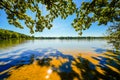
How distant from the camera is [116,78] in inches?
507

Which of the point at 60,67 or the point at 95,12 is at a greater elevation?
the point at 95,12

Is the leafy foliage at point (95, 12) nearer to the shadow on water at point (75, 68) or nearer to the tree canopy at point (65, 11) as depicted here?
the tree canopy at point (65, 11)

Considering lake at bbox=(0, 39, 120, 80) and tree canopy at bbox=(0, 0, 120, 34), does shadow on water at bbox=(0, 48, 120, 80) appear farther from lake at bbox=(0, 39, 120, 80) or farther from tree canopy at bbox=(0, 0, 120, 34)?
tree canopy at bbox=(0, 0, 120, 34)

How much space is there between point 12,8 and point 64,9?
7.35m

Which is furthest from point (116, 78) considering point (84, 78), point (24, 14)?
point (24, 14)

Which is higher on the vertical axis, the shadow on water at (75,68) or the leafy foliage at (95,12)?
the leafy foliage at (95,12)

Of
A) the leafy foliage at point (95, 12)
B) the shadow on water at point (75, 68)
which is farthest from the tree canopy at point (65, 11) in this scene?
the shadow on water at point (75, 68)

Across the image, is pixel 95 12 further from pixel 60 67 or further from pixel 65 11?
pixel 60 67

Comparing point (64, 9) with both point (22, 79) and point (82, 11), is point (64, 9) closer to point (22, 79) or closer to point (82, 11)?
point (82, 11)

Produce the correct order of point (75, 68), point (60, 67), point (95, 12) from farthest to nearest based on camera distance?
1. point (60, 67)
2. point (75, 68)
3. point (95, 12)

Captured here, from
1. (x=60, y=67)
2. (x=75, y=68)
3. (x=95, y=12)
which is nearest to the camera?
(x=95, y=12)

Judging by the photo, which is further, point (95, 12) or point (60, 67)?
point (60, 67)

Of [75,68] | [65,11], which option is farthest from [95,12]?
[75,68]

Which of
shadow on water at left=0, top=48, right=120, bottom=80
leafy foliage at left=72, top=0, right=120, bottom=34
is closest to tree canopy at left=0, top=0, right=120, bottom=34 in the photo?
leafy foliage at left=72, top=0, right=120, bottom=34
